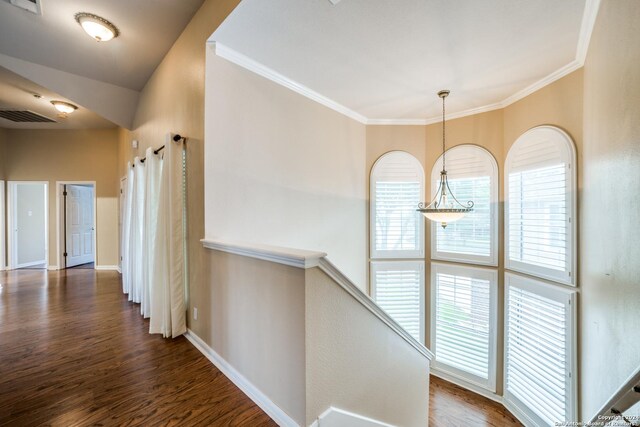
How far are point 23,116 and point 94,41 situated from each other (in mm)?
3513

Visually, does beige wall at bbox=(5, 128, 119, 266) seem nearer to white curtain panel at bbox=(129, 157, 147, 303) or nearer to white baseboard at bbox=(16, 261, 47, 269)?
white baseboard at bbox=(16, 261, 47, 269)

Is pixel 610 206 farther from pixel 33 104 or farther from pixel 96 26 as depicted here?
pixel 33 104

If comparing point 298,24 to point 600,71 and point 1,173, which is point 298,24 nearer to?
point 600,71

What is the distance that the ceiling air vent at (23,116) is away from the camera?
174 inches

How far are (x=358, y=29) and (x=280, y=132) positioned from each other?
48.1 inches

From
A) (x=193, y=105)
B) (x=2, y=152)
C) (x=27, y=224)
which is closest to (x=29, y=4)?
(x=193, y=105)

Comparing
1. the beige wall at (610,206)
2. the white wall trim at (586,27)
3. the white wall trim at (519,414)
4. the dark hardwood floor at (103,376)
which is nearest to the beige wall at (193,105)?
the dark hardwood floor at (103,376)

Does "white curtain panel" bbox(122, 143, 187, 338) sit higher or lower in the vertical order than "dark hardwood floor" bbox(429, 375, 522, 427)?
higher

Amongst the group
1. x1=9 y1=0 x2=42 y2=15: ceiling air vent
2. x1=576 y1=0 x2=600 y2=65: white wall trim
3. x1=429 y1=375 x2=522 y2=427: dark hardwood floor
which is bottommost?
x1=429 y1=375 x2=522 y2=427: dark hardwood floor

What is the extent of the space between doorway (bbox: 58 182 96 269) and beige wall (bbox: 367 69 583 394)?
6580 mm

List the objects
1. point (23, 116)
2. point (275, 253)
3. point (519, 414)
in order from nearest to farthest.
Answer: point (275, 253) → point (519, 414) → point (23, 116)

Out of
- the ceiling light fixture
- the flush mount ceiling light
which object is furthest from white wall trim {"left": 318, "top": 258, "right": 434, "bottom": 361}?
the ceiling light fixture

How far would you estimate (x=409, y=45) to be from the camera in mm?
2344

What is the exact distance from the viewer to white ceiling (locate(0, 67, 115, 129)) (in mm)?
3370
